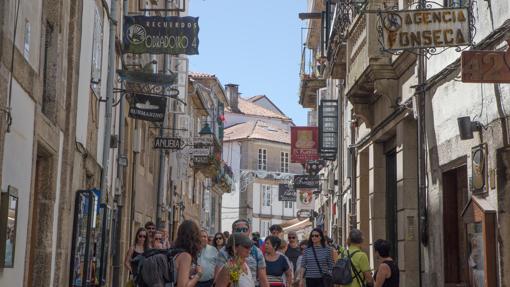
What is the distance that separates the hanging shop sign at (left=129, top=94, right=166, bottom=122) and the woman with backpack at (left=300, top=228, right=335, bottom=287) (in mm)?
6751

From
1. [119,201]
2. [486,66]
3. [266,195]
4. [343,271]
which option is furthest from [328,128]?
[266,195]

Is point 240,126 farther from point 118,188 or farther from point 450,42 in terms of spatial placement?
point 450,42

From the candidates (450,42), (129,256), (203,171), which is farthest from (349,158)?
(203,171)

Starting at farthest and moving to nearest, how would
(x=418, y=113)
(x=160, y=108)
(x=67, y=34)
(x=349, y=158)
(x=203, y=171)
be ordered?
(x=203, y=171) → (x=349, y=158) → (x=160, y=108) → (x=418, y=113) → (x=67, y=34)

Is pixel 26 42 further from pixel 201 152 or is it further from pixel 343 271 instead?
pixel 201 152

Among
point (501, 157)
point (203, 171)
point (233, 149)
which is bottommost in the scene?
point (501, 157)

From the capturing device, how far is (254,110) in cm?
8550

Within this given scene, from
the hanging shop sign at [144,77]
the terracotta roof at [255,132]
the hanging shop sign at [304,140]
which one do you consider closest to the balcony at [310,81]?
the hanging shop sign at [304,140]

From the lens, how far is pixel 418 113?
46.6ft

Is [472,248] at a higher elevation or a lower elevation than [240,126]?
lower

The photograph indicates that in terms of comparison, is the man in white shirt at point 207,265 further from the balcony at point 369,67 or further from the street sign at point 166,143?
the street sign at point 166,143

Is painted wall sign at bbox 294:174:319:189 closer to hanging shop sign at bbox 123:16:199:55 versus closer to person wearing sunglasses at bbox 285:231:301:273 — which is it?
hanging shop sign at bbox 123:16:199:55

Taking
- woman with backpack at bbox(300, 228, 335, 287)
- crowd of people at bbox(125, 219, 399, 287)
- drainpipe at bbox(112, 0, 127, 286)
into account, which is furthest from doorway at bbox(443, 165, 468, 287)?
drainpipe at bbox(112, 0, 127, 286)

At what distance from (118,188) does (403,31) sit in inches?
382
